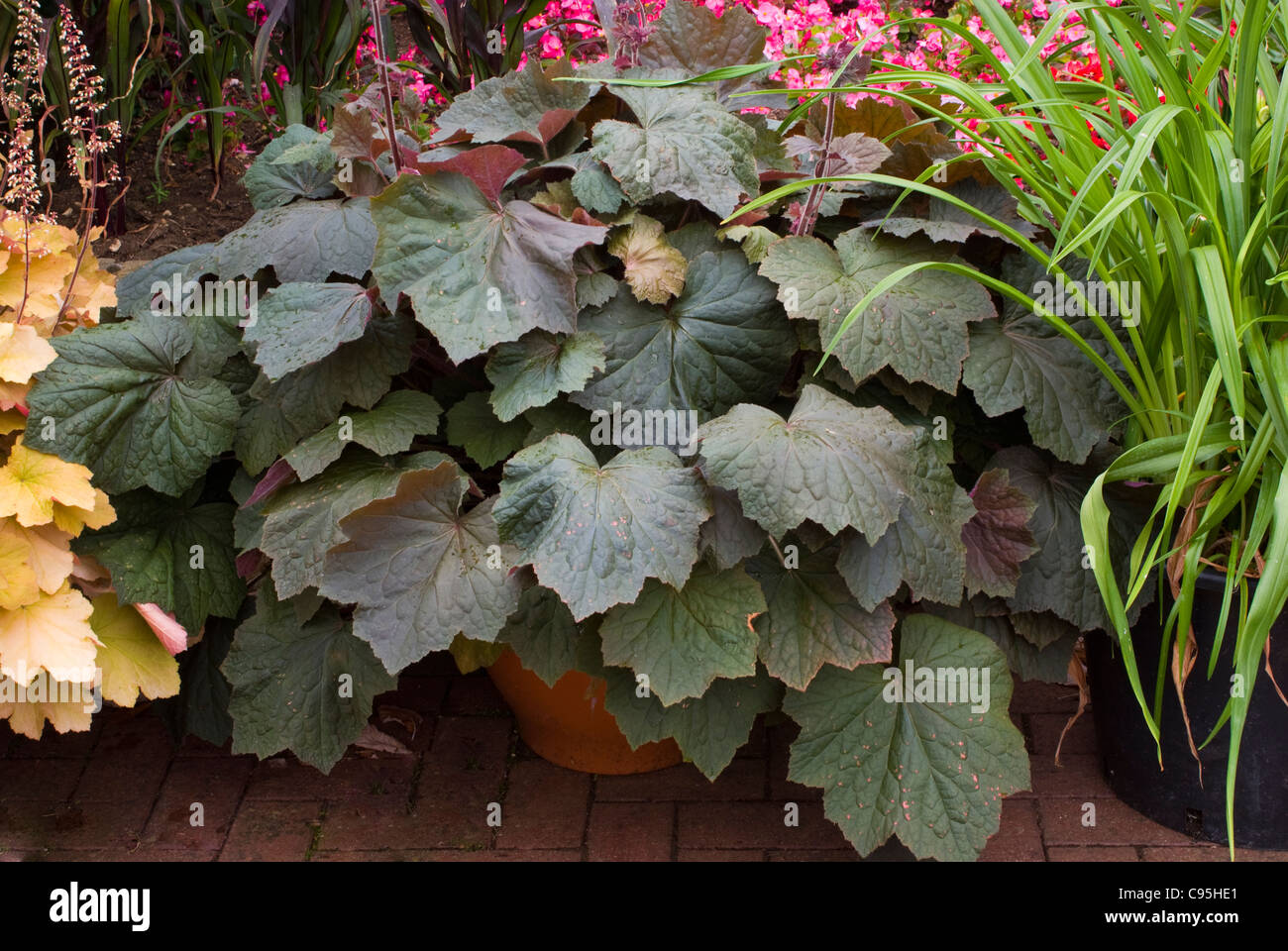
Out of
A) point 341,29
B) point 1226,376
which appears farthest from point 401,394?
point 341,29

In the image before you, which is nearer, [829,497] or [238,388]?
[829,497]

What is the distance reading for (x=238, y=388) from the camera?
2242mm

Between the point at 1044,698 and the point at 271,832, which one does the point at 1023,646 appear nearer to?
the point at 1044,698

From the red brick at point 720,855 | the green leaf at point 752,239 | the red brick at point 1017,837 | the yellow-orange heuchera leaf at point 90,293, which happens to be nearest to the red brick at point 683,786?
the red brick at point 720,855

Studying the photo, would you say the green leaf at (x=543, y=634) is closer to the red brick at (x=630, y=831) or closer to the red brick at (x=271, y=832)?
the red brick at (x=630, y=831)

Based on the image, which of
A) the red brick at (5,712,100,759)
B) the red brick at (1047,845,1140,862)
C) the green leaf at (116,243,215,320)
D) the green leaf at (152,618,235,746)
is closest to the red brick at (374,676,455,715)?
the green leaf at (152,618,235,746)

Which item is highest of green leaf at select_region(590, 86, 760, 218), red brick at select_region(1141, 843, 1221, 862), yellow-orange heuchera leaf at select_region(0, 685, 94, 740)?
green leaf at select_region(590, 86, 760, 218)

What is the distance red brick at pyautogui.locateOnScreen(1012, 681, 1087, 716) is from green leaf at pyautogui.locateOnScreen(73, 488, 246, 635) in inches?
64.3

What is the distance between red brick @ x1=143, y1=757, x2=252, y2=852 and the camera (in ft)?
7.54

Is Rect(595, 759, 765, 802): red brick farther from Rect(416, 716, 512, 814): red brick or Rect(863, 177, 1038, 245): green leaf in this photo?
Rect(863, 177, 1038, 245): green leaf

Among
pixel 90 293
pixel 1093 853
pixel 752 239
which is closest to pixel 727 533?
pixel 752 239

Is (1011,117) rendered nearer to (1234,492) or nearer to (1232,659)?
(1234,492)

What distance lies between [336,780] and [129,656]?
52 centimetres

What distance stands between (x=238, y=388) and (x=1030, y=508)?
145 centimetres
